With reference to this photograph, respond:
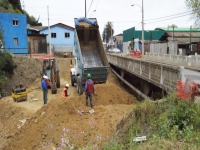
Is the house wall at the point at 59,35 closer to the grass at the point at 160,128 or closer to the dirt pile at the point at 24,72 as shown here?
the dirt pile at the point at 24,72

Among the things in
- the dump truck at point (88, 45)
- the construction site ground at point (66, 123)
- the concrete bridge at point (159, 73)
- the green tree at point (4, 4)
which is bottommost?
the construction site ground at point (66, 123)

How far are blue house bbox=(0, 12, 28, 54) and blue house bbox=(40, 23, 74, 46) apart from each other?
47.5ft

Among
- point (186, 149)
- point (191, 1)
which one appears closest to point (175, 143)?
point (186, 149)

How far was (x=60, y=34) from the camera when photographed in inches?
1962

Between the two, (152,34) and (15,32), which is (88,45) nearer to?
(15,32)

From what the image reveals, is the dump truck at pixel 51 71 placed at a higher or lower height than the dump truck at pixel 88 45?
lower

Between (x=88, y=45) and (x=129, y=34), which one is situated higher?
(x=129, y=34)

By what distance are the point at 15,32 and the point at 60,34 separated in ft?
51.5

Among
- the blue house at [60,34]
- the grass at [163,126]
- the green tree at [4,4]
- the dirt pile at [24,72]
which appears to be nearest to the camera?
the grass at [163,126]

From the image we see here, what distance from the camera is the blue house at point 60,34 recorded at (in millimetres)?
49500

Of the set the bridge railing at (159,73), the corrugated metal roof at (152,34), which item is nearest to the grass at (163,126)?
the bridge railing at (159,73)

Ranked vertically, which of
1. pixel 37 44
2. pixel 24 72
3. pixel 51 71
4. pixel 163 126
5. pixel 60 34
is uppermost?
pixel 60 34

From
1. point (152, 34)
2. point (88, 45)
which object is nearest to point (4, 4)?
point (152, 34)

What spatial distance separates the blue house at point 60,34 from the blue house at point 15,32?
570 inches
